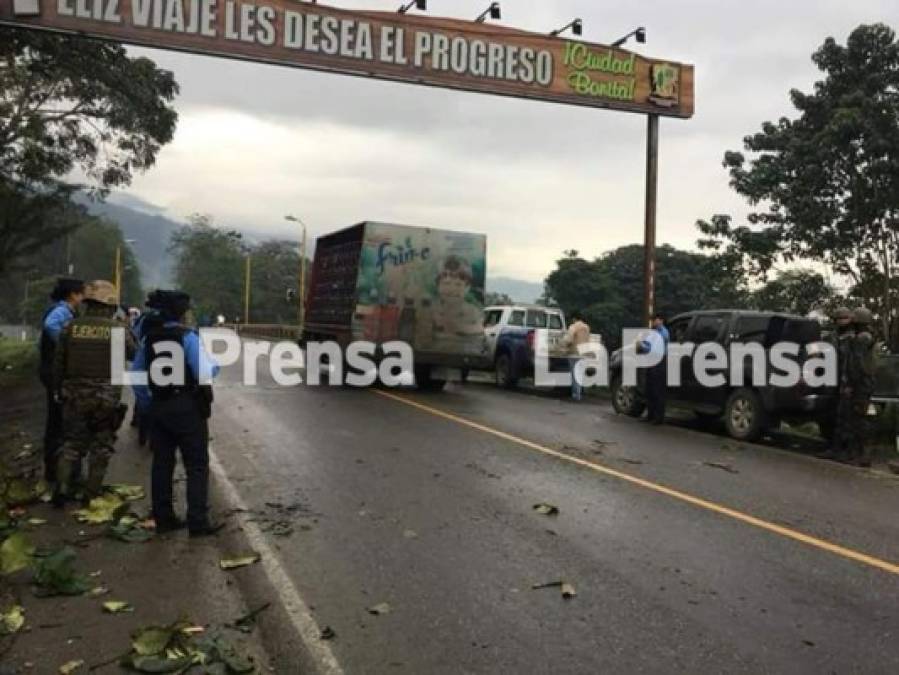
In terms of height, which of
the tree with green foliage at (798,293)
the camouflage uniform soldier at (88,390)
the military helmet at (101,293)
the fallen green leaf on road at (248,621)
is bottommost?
the fallen green leaf on road at (248,621)

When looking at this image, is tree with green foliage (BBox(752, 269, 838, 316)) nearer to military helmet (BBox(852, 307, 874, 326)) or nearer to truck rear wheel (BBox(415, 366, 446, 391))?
truck rear wheel (BBox(415, 366, 446, 391))

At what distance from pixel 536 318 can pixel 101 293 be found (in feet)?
46.4

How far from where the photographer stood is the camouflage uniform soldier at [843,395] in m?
10.7

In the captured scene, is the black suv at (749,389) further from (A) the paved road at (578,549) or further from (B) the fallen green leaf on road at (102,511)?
(B) the fallen green leaf on road at (102,511)

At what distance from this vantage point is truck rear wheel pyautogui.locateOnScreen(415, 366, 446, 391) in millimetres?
18281

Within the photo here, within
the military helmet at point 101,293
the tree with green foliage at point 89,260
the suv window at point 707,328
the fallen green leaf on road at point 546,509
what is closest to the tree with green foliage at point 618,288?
the suv window at point 707,328

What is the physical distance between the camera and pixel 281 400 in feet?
49.5

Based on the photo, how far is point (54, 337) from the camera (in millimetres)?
7758

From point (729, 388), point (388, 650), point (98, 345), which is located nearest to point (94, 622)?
point (388, 650)

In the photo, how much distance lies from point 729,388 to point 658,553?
713cm

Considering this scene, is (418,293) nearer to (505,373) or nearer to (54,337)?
(505,373)

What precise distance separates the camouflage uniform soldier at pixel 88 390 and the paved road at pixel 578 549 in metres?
1.34

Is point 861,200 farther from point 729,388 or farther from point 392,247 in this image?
point 392,247

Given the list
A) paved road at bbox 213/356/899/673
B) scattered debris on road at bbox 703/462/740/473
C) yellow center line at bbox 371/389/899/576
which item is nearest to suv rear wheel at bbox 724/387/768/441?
paved road at bbox 213/356/899/673
